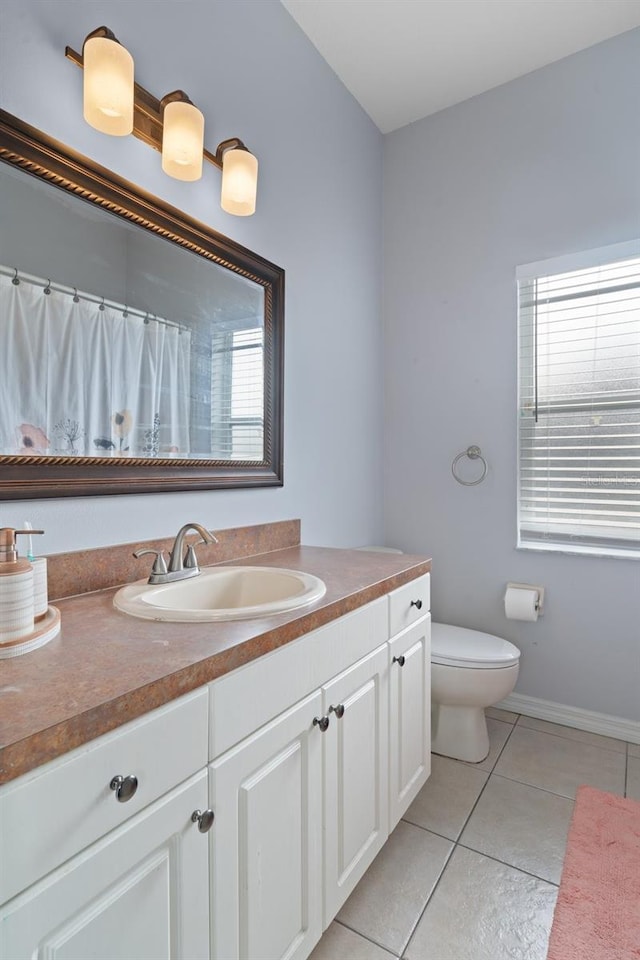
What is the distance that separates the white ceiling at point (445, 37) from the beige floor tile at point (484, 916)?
2974mm

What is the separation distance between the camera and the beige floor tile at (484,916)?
1.15m

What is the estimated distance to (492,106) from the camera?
2312mm

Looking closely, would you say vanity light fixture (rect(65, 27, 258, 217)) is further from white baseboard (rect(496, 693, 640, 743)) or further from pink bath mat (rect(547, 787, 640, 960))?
white baseboard (rect(496, 693, 640, 743))

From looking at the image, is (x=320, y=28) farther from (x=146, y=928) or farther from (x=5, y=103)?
(x=146, y=928)

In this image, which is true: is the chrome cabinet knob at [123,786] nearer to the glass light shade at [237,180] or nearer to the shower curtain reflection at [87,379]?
the shower curtain reflection at [87,379]

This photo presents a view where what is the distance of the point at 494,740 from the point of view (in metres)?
2.06

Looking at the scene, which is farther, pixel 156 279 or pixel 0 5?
pixel 156 279

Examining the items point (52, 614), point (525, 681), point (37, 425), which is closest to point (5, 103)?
point (37, 425)

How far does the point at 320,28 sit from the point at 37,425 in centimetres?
201

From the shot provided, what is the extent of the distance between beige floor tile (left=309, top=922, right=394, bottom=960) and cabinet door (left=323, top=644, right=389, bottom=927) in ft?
0.39

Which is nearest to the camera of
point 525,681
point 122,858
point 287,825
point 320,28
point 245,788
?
point 122,858

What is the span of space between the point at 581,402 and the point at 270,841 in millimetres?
1998

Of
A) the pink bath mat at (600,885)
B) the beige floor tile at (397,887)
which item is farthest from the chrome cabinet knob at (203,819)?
the pink bath mat at (600,885)

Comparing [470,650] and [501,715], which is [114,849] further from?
[501,715]
